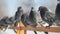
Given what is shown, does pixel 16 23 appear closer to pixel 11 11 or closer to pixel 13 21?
pixel 13 21

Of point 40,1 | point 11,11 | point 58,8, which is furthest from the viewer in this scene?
point 11,11

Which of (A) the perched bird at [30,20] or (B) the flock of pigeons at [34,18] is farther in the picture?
(A) the perched bird at [30,20]

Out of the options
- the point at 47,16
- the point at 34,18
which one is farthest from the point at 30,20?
the point at 47,16

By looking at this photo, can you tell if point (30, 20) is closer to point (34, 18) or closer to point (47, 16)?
point (34, 18)

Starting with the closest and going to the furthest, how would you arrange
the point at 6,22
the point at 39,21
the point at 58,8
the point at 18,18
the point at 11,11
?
the point at 58,8, the point at 39,21, the point at 18,18, the point at 6,22, the point at 11,11

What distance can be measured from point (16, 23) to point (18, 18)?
6 cm

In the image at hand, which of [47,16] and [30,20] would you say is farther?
[30,20]

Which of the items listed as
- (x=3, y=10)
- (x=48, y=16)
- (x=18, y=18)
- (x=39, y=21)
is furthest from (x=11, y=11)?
(x=48, y=16)

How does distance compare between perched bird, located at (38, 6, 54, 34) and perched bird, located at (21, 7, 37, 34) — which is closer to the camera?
perched bird, located at (38, 6, 54, 34)

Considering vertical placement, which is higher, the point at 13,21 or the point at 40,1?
the point at 40,1

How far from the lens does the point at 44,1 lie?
5.37 feet

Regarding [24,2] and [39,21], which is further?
[24,2]

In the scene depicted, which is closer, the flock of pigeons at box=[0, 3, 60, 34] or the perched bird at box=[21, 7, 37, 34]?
the flock of pigeons at box=[0, 3, 60, 34]

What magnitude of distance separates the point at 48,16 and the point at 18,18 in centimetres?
36
